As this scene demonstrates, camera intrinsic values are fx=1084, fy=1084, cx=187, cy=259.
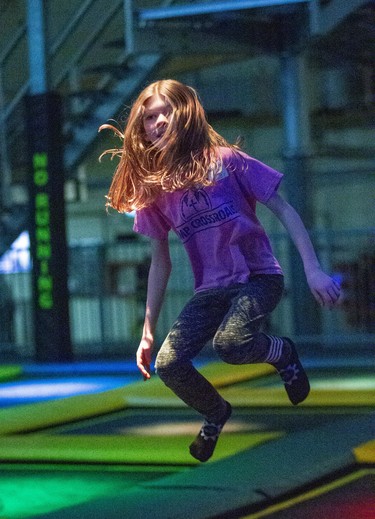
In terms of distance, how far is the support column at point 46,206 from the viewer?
33.3 ft

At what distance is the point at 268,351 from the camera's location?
3777mm

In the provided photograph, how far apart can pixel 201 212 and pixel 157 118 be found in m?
0.35

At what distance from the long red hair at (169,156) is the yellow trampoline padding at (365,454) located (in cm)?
143

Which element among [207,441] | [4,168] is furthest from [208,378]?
[4,168]

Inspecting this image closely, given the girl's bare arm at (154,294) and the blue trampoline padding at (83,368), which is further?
the blue trampoline padding at (83,368)

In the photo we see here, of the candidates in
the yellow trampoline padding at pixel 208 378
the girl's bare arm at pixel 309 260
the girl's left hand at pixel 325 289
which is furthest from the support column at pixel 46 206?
the girl's left hand at pixel 325 289

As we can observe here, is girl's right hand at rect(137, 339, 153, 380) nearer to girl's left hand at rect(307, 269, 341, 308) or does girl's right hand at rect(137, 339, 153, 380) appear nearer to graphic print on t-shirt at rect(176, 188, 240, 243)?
graphic print on t-shirt at rect(176, 188, 240, 243)

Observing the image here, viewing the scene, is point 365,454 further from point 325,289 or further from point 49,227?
point 49,227

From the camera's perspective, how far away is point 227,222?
3666 millimetres

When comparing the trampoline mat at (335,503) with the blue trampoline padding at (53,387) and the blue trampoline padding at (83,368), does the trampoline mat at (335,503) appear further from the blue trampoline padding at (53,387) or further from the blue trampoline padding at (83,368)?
the blue trampoline padding at (83,368)

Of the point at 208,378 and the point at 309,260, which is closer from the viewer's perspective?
the point at 309,260

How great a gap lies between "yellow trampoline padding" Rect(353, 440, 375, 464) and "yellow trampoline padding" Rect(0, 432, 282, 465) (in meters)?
0.59

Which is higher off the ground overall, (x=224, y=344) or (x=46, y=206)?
(x=46, y=206)

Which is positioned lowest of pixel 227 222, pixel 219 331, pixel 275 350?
pixel 275 350
